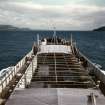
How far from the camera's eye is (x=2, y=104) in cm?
2119

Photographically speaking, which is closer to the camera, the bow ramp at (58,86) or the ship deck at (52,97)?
the ship deck at (52,97)

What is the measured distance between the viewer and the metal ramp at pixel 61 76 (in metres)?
26.5

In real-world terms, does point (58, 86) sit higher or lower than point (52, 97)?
lower

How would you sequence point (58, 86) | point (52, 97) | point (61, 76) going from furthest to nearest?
point (61, 76) < point (58, 86) < point (52, 97)

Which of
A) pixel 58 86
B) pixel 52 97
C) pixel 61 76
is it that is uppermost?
pixel 61 76

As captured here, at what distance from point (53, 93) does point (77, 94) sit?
1.66 m

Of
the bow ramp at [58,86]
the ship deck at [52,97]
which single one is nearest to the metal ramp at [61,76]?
the bow ramp at [58,86]

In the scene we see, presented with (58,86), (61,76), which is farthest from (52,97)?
(61,76)

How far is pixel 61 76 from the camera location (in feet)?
93.6

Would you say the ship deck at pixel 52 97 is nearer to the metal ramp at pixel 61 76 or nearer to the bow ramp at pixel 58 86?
the bow ramp at pixel 58 86

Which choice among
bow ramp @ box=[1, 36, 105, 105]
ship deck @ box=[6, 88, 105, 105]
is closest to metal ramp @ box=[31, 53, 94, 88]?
bow ramp @ box=[1, 36, 105, 105]

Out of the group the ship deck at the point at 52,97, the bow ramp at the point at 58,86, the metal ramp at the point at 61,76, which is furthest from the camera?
the metal ramp at the point at 61,76

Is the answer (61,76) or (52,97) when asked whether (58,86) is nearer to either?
(61,76)

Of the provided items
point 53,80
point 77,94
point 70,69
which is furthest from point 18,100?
point 70,69
